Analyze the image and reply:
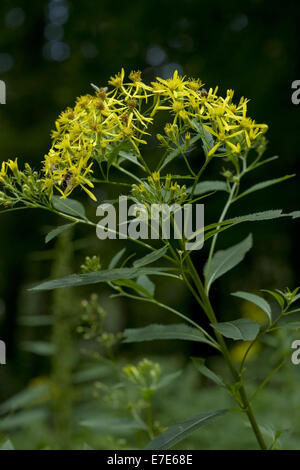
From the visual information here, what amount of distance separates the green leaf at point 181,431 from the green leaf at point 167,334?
6.9 inches

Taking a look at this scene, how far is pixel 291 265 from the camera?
4.94 meters

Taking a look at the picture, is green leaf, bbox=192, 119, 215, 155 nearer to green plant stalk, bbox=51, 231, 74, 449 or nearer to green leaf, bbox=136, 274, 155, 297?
green leaf, bbox=136, 274, 155, 297

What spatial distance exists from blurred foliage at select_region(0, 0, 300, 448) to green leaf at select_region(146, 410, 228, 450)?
5.76ft

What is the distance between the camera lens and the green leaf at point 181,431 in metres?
1.10

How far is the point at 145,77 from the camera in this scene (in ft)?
15.0

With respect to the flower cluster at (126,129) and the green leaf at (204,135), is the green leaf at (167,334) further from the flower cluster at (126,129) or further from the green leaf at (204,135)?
the green leaf at (204,135)

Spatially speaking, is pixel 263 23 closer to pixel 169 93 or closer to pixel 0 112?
pixel 0 112

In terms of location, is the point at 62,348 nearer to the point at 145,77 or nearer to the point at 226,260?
the point at 226,260

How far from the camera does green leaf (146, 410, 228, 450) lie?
3.62 feet

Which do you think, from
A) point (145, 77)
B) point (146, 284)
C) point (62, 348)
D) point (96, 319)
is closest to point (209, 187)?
point (146, 284)

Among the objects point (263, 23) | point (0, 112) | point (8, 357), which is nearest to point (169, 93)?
point (263, 23)

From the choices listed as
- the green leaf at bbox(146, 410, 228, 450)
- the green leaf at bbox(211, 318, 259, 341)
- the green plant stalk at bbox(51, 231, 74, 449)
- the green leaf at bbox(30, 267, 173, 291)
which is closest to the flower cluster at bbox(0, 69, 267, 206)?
the green leaf at bbox(30, 267, 173, 291)
